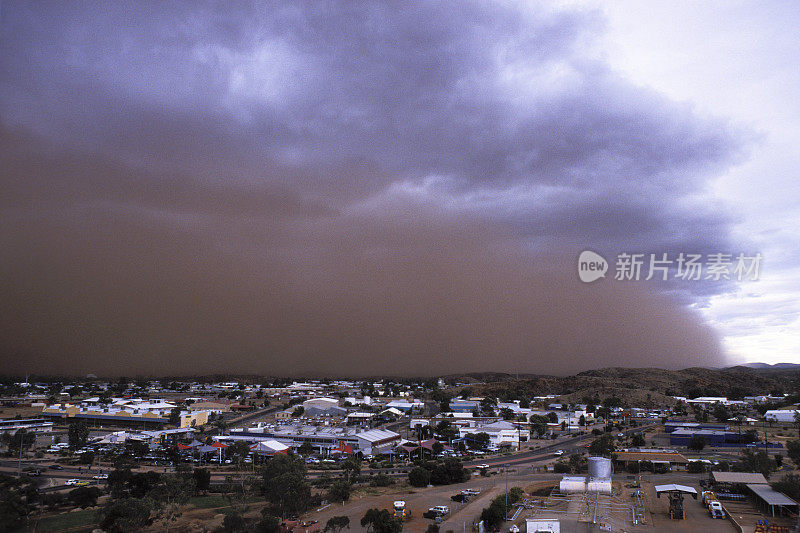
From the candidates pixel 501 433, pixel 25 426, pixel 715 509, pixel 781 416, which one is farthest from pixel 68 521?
pixel 781 416

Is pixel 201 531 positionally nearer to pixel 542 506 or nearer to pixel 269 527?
pixel 269 527

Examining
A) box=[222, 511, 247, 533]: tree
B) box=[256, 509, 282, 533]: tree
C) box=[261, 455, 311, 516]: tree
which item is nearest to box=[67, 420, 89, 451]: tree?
box=[261, 455, 311, 516]: tree

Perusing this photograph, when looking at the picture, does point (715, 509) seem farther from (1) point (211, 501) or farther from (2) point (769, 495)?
(1) point (211, 501)

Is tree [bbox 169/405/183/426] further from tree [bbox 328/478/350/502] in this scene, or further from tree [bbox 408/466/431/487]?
tree [bbox 328/478/350/502]

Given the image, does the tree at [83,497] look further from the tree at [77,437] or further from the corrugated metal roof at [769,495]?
the corrugated metal roof at [769,495]

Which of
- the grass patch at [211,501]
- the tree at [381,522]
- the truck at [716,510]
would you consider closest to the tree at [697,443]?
the truck at [716,510]

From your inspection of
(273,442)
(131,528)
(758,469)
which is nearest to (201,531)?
(131,528)
